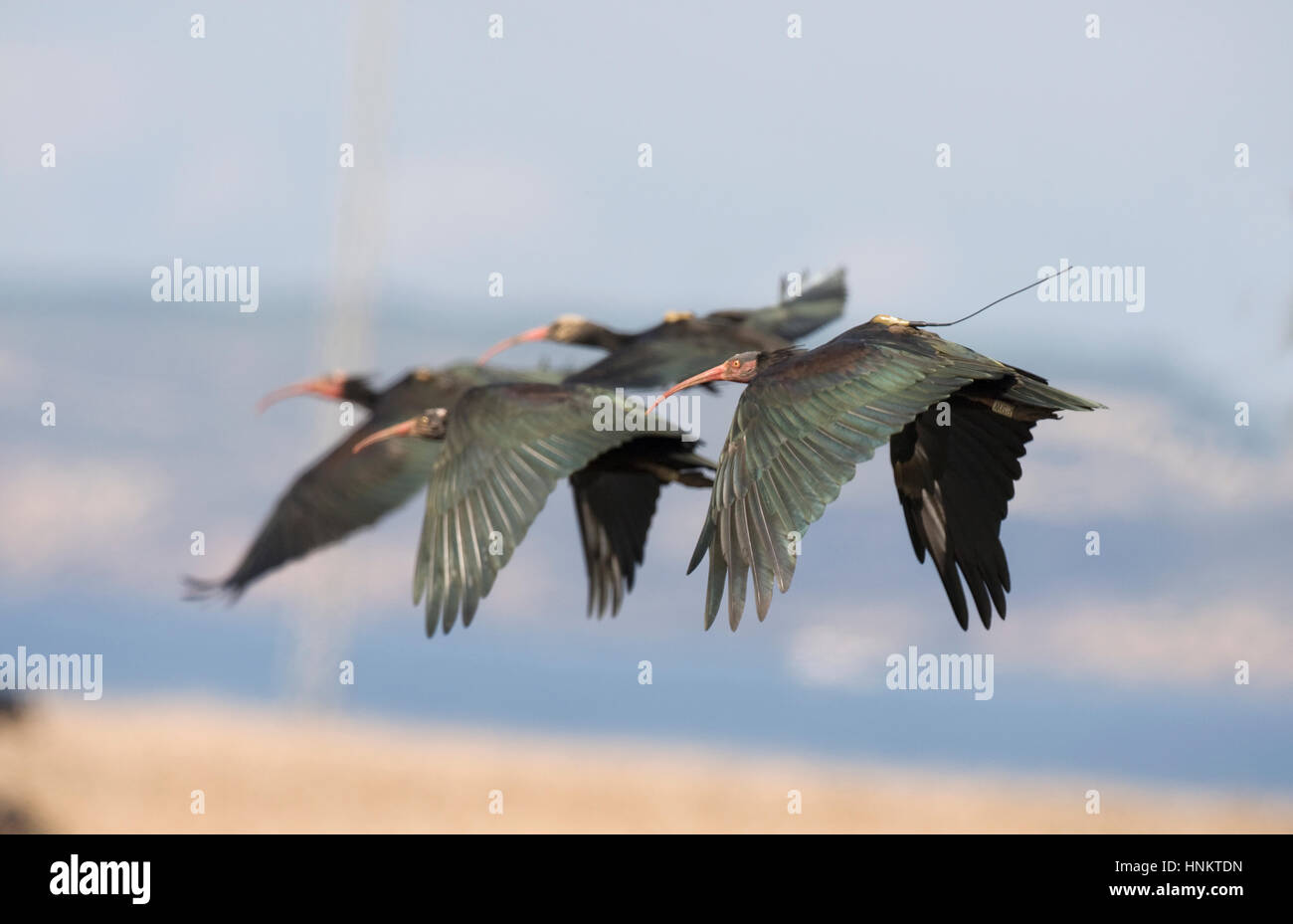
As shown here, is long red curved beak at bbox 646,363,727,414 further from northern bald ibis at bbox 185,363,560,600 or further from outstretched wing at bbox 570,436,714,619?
northern bald ibis at bbox 185,363,560,600

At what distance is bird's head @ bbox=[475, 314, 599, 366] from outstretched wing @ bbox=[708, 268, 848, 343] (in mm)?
1417

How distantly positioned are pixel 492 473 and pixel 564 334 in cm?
371

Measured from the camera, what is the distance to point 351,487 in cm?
1562

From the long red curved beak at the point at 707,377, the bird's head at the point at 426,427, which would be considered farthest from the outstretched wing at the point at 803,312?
the long red curved beak at the point at 707,377

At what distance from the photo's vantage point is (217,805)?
24.6m

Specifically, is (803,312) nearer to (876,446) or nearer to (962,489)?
(962,489)

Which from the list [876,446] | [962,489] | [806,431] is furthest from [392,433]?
[876,446]

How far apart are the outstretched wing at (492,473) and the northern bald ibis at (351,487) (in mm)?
2340

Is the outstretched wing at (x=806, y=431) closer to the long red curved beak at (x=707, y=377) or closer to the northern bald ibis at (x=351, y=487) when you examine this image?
the long red curved beak at (x=707, y=377)

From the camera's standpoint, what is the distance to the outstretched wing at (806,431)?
1036 cm

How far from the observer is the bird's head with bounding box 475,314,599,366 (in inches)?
626

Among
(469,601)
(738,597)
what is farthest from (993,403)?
(469,601)

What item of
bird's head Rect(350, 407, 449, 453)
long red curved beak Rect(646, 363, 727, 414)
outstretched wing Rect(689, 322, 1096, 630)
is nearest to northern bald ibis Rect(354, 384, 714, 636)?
bird's head Rect(350, 407, 449, 453)
